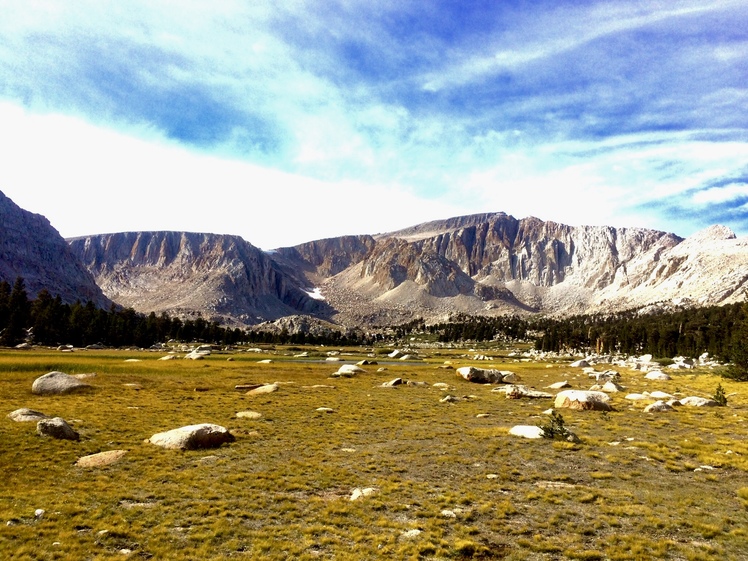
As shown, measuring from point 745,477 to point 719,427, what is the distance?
48.9 feet

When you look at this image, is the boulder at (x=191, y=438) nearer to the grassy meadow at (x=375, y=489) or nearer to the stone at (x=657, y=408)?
the grassy meadow at (x=375, y=489)

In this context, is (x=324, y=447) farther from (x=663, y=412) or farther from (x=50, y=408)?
(x=663, y=412)

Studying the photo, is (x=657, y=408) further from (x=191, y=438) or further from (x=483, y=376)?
(x=191, y=438)

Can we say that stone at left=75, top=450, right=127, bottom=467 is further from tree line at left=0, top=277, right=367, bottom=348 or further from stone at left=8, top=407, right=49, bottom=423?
tree line at left=0, top=277, right=367, bottom=348

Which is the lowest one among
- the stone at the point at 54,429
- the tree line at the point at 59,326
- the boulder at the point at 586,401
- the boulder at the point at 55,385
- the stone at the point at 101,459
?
the tree line at the point at 59,326

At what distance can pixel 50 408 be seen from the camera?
33.7 metres

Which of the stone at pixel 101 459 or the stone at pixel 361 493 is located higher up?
the stone at pixel 361 493

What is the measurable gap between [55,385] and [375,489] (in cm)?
3844

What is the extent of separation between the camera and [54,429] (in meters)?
24.6

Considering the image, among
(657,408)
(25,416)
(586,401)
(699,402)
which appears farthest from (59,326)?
(699,402)

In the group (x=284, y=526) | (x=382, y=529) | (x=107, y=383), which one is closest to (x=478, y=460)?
(x=382, y=529)

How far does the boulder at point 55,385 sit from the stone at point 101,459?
951 inches

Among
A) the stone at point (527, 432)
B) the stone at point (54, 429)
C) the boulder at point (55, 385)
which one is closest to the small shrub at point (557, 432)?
the stone at point (527, 432)

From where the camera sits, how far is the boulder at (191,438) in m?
25.3
